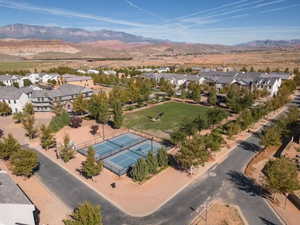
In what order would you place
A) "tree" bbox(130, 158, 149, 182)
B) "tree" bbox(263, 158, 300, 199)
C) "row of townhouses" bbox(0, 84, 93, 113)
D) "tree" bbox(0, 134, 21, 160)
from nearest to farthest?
"tree" bbox(263, 158, 300, 199), "tree" bbox(130, 158, 149, 182), "tree" bbox(0, 134, 21, 160), "row of townhouses" bbox(0, 84, 93, 113)

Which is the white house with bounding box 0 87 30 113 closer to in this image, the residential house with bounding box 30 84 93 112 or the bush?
the residential house with bounding box 30 84 93 112

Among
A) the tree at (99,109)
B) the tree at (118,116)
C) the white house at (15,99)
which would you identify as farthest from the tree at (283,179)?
the white house at (15,99)

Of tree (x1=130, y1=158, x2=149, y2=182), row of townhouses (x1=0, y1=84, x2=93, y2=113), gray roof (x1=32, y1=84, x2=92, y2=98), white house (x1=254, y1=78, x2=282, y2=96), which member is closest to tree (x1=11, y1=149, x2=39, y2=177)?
tree (x1=130, y1=158, x2=149, y2=182)

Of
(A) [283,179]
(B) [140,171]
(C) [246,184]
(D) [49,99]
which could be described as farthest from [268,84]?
(D) [49,99]

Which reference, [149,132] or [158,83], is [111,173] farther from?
[158,83]

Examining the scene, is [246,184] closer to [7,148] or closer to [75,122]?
[7,148]

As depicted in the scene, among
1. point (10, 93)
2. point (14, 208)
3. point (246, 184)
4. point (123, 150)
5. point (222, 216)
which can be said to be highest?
point (10, 93)

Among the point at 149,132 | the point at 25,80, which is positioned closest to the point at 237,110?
the point at 149,132
